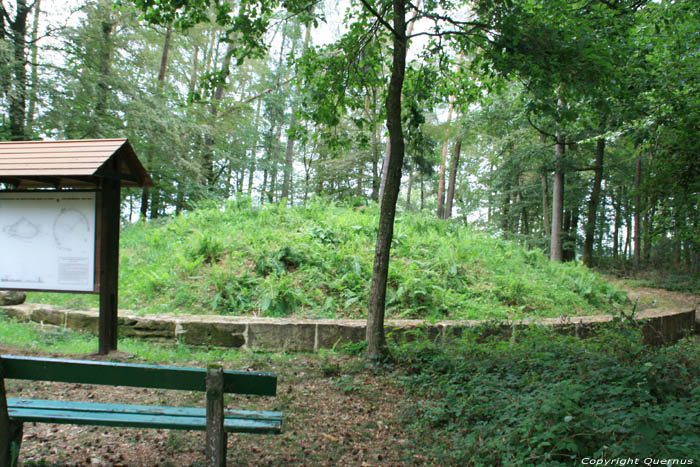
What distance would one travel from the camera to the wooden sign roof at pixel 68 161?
4.75 meters

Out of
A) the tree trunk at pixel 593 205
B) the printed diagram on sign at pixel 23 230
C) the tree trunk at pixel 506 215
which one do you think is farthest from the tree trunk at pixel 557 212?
the printed diagram on sign at pixel 23 230

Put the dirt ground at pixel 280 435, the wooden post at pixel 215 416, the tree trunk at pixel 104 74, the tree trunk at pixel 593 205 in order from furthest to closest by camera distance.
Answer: the tree trunk at pixel 593 205, the tree trunk at pixel 104 74, the dirt ground at pixel 280 435, the wooden post at pixel 215 416

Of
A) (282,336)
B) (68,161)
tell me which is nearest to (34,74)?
(68,161)

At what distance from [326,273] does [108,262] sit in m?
3.69

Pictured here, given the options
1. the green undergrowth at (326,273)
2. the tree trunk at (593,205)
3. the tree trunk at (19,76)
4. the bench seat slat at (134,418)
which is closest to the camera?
the bench seat slat at (134,418)

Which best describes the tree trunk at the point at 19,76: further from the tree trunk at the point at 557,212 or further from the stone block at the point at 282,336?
the tree trunk at the point at 557,212

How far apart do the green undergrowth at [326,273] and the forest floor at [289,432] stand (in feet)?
6.93

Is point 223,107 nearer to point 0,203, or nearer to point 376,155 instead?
point 376,155

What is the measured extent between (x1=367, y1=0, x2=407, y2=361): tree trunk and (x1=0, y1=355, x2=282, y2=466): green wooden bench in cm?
251

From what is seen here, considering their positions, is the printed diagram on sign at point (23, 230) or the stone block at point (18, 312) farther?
the stone block at point (18, 312)

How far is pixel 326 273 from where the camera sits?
7.79m

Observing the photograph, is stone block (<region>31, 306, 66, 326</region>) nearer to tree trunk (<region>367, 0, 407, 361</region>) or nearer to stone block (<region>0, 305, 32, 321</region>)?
stone block (<region>0, 305, 32, 321</region>)

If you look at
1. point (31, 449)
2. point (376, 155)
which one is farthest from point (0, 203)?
point (376, 155)

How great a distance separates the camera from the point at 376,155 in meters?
23.2
